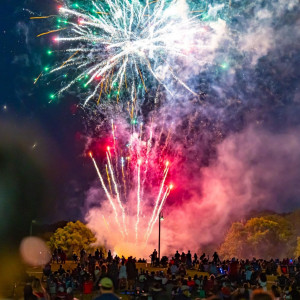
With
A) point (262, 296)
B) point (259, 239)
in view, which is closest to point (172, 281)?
point (262, 296)

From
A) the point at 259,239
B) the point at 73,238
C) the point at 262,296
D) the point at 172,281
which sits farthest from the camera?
the point at 259,239

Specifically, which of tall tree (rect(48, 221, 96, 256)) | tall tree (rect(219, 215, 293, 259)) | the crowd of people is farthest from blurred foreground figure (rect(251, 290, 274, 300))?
tall tree (rect(219, 215, 293, 259))

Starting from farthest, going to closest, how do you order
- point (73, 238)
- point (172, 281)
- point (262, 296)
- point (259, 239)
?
point (259, 239), point (73, 238), point (172, 281), point (262, 296)

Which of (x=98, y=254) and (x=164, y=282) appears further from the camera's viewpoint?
(x=98, y=254)

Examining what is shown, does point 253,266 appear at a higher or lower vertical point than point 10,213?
lower

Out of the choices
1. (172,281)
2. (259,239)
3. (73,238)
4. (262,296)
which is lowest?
(262,296)

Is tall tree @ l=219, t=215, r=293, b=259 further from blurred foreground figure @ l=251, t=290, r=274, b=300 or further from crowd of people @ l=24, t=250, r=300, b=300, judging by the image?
blurred foreground figure @ l=251, t=290, r=274, b=300

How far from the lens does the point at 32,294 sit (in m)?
12.3

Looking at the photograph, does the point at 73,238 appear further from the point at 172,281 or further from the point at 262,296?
the point at 262,296

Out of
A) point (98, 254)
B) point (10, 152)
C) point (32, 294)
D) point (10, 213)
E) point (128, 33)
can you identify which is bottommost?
point (32, 294)

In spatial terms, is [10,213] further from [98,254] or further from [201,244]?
[201,244]

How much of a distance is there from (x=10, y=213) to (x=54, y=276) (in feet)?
32.4

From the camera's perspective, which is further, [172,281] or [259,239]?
[259,239]

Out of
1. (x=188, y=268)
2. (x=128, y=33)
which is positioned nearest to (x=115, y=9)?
(x=128, y=33)
